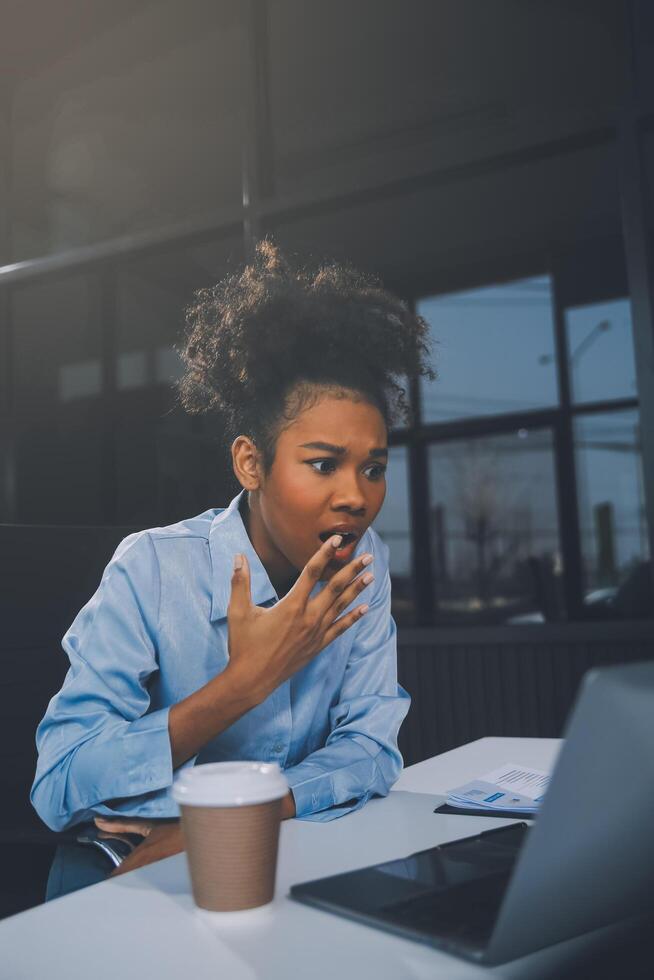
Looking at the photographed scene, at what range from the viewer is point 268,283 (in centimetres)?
142

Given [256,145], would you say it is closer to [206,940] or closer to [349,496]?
[349,496]

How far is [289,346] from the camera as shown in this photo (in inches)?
52.4

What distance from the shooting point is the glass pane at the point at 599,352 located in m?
5.62

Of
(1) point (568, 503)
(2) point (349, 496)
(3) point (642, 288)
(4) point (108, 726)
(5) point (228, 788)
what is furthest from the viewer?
(1) point (568, 503)

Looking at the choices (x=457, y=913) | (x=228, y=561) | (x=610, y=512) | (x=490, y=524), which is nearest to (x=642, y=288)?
(x=228, y=561)

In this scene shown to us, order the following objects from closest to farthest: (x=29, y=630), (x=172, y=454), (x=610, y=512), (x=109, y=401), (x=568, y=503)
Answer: (x=29, y=630) < (x=109, y=401) < (x=172, y=454) < (x=568, y=503) < (x=610, y=512)

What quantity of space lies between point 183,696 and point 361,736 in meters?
0.27

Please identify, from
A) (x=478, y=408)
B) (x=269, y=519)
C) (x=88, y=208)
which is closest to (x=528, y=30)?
(x=478, y=408)

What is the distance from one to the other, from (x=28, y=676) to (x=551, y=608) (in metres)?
5.17

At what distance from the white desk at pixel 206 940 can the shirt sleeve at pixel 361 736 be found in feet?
0.61

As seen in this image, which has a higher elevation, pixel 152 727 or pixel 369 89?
pixel 369 89

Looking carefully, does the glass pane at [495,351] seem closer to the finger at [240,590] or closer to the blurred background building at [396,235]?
the blurred background building at [396,235]

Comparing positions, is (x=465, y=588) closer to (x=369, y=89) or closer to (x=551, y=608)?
(x=551, y=608)

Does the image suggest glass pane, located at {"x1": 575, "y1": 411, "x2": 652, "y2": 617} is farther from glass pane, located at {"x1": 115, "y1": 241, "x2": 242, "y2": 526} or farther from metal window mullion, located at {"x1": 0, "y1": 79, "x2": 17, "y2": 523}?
metal window mullion, located at {"x1": 0, "y1": 79, "x2": 17, "y2": 523}
